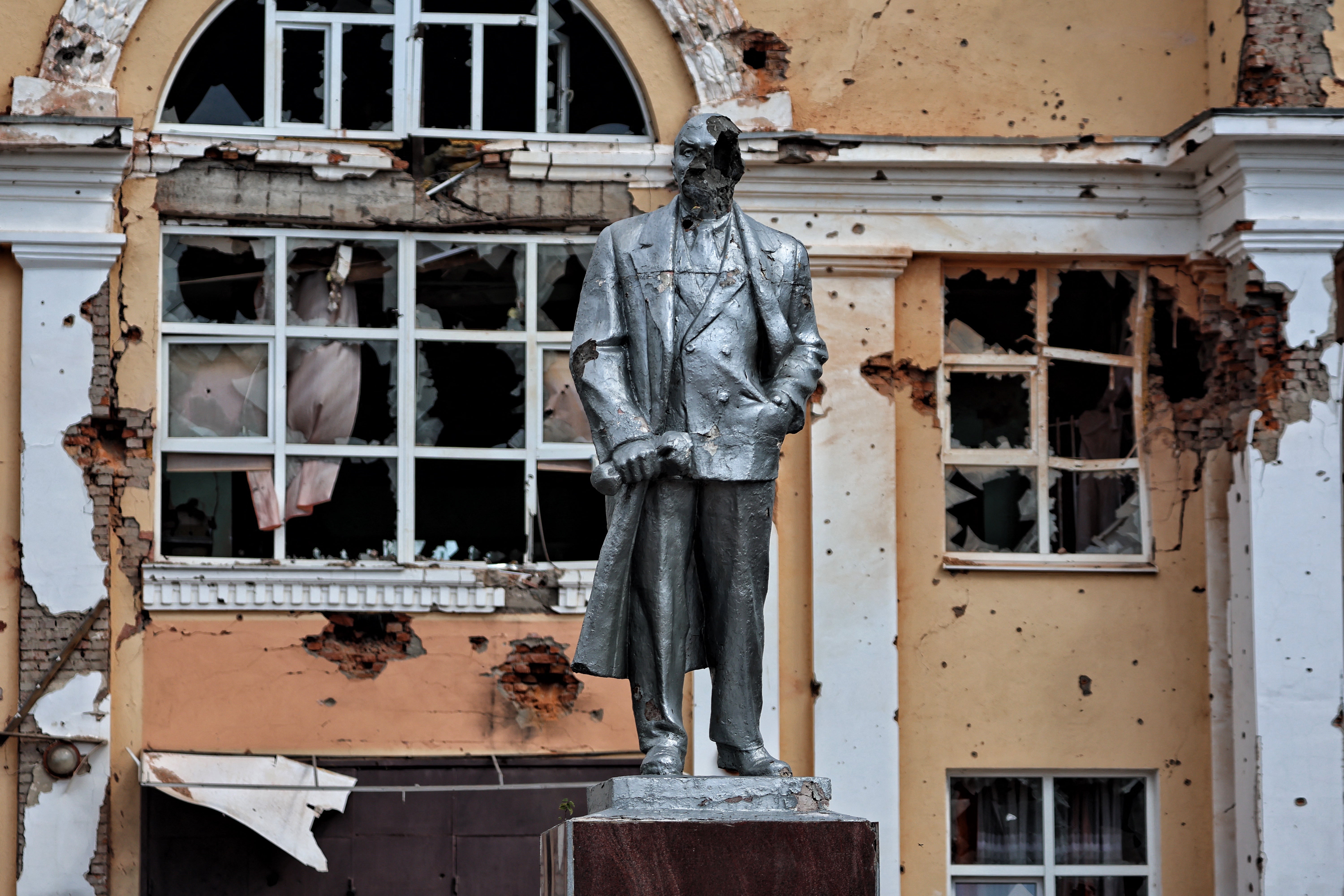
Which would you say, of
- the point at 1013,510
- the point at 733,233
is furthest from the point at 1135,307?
the point at 733,233

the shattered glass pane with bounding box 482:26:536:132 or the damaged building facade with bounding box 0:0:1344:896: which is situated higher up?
the shattered glass pane with bounding box 482:26:536:132

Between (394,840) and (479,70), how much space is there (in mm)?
4308

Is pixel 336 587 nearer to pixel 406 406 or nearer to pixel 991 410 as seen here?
pixel 406 406

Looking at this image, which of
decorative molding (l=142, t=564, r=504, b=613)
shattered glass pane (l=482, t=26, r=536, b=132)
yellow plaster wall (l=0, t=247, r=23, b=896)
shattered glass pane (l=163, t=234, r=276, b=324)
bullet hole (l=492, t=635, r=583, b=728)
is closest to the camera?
yellow plaster wall (l=0, t=247, r=23, b=896)

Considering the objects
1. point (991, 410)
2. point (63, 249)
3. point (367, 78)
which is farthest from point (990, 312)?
point (63, 249)

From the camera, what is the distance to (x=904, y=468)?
33.2ft

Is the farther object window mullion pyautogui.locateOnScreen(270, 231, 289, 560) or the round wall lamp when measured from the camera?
window mullion pyautogui.locateOnScreen(270, 231, 289, 560)

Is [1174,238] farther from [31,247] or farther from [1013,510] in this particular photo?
[31,247]

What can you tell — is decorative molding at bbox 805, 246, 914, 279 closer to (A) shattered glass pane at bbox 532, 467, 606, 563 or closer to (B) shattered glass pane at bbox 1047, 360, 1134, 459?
(B) shattered glass pane at bbox 1047, 360, 1134, 459

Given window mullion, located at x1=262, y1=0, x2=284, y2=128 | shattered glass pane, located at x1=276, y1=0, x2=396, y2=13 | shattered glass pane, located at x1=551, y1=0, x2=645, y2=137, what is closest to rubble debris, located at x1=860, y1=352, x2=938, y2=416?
shattered glass pane, located at x1=551, y1=0, x2=645, y2=137

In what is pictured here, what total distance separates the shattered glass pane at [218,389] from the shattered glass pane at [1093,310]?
450 cm

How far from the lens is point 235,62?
33.5ft

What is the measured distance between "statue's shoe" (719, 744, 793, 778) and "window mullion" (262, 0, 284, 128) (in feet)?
18.5

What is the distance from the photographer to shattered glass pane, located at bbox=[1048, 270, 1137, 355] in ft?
34.2
